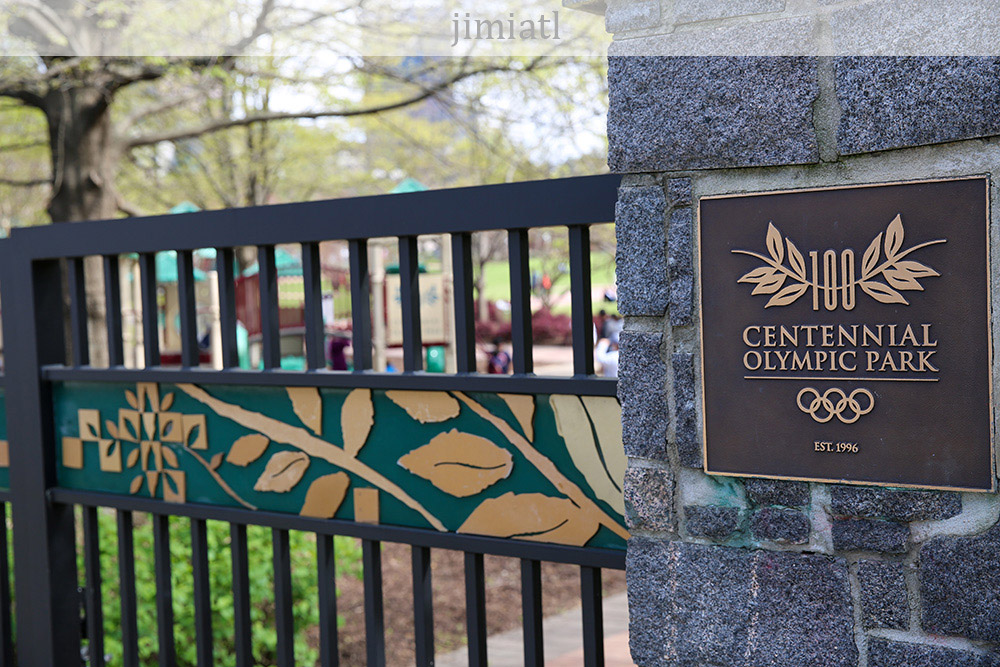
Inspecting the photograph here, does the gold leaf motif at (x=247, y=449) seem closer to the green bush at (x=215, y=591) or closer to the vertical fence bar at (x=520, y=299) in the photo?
the vertical fence bar at (x=520, y=299)

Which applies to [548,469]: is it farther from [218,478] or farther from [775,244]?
[218,478]

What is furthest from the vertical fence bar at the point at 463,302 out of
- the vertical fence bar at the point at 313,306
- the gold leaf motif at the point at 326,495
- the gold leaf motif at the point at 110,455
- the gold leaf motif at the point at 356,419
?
the gold leaf motif at the point at 110,455

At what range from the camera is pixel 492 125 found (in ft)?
37.8

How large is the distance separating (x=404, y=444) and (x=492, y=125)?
30.0 feet

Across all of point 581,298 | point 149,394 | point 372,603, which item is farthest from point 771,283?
point 149,394

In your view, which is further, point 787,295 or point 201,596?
point 201,596

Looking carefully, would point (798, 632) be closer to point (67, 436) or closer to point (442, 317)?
point (67, 436)

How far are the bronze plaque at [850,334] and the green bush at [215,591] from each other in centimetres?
343

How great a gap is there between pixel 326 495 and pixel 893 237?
1.87 metres

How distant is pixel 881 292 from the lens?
1.88m

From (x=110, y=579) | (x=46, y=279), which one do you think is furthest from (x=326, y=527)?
(x=110, y=579)

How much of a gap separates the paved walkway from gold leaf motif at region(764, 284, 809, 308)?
334 cm

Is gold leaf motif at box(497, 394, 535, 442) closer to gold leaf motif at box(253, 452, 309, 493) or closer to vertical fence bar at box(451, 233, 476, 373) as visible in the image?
vertical fence bar at box(451, 233, 476, 373)

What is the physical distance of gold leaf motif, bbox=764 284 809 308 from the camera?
1.96m
